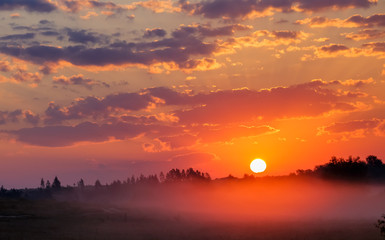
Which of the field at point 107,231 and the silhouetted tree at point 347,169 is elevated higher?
the silhouetted tree at point 347,169

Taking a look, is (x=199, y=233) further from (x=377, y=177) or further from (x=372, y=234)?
(x=377, y=177)

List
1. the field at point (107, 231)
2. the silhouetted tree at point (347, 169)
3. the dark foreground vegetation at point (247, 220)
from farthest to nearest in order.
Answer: the silhouetted tree at point (347, 169)
the dark foreground vegetation at point (247, 220)
the field at point (107, 231)

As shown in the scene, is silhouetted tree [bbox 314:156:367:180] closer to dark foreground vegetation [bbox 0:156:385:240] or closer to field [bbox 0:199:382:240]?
dark foreground vegetation [bbox 0:156:385:240]

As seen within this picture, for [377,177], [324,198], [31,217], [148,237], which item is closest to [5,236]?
[148,237]

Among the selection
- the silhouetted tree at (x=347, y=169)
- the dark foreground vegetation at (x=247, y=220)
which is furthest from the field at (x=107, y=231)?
the silhouetted tree at (x=347, y=169)

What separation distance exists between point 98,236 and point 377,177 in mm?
148404

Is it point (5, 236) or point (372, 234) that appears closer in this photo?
point (5, 236)

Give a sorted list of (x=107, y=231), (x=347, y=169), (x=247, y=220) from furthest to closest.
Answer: (x=347, y=169) < (x=247, y=220) < (x=107, y=231)

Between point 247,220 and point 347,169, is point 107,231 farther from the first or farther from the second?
point 347,169

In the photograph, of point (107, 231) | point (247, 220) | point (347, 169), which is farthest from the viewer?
point (347, 169)

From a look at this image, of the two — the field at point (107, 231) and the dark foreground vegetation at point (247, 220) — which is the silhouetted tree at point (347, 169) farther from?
the field at point (107, 231)

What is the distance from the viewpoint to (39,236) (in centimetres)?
6256

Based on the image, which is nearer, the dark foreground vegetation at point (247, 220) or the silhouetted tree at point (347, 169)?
the dark foreground vegetation at point (247, 220)

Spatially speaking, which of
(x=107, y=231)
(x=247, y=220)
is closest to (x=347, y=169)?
(x=247, y=220)
